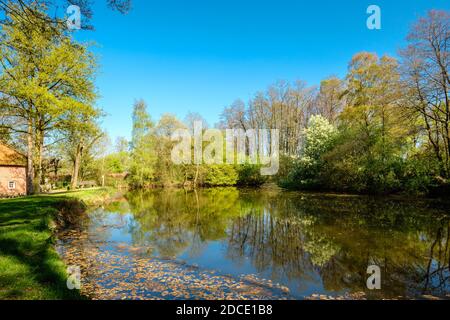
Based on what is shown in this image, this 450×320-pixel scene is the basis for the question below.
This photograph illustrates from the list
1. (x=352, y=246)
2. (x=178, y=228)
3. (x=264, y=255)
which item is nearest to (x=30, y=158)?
(x=178, y=228)

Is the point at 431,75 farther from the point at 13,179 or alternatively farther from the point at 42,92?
the point at 13,179

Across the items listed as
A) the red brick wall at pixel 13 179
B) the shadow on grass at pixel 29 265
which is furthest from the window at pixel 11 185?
the shadow on grass at pixel 29 265

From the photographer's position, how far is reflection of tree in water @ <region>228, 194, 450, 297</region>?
21.2 ft

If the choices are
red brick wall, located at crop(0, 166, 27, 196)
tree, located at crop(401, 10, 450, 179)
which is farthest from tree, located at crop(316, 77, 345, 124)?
red brick wall, located at crop(0, 166, 27, 196)

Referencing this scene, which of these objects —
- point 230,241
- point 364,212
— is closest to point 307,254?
point 230,241

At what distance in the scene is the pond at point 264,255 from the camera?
5.84m

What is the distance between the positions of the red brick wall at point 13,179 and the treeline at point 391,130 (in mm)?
25607

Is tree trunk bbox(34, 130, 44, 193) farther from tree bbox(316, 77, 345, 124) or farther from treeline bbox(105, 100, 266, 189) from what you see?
tree bbox(316, 77, 345, 124)

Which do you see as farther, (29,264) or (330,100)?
(330,100)

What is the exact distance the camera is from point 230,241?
1043 cm

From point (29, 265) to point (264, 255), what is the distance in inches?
239

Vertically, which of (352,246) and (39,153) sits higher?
(39,153)

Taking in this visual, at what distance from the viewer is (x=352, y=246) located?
29.7 ft

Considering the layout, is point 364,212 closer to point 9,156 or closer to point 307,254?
point 307,254
